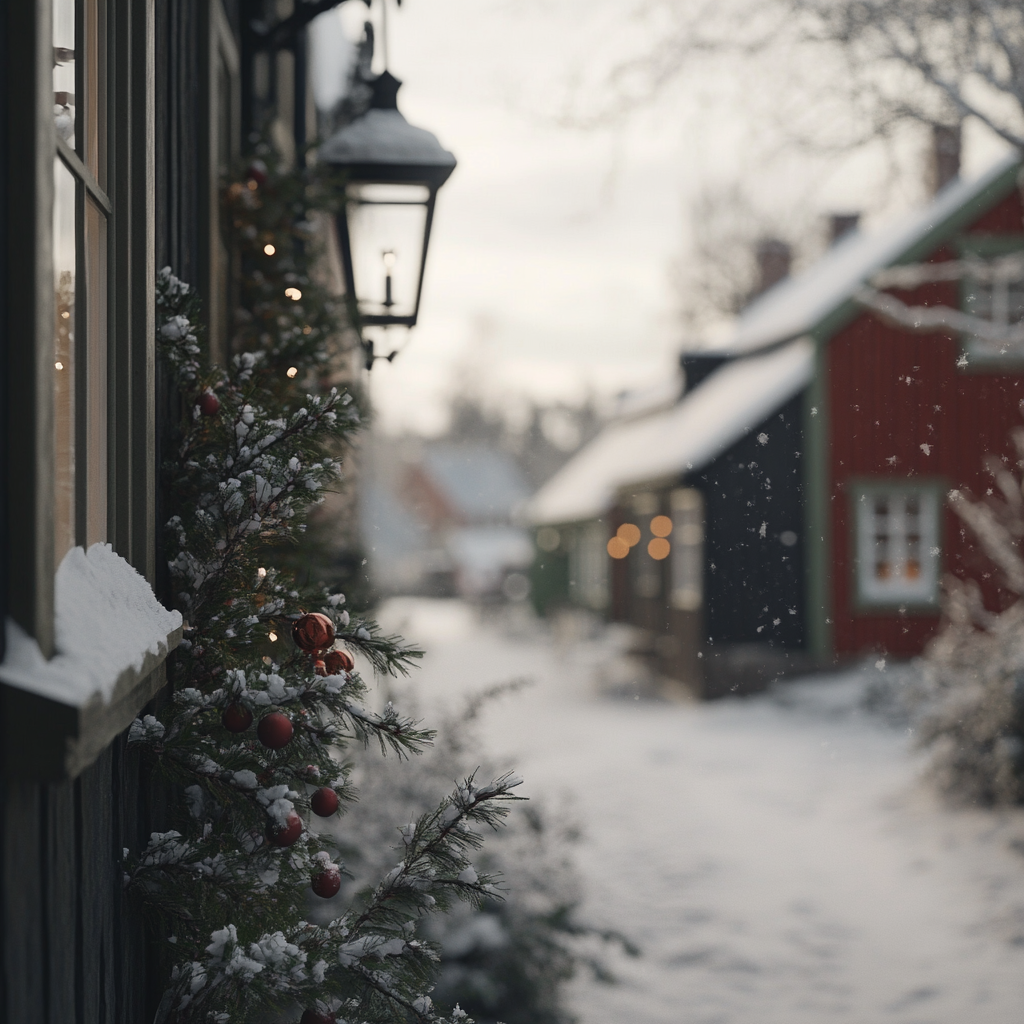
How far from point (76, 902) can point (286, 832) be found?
34 cm

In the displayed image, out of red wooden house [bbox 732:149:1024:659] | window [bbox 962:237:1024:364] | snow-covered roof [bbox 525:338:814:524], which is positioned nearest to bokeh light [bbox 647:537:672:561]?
snow-covered roof [bbox 525:338:814:524]

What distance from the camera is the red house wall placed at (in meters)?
15.2

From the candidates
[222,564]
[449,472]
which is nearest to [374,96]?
[222,564]

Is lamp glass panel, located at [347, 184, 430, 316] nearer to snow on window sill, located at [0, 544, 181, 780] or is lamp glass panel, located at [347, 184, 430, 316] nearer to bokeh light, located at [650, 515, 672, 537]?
snow on window sill, located at [0, 544, 181, 780]

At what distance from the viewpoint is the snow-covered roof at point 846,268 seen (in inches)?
594

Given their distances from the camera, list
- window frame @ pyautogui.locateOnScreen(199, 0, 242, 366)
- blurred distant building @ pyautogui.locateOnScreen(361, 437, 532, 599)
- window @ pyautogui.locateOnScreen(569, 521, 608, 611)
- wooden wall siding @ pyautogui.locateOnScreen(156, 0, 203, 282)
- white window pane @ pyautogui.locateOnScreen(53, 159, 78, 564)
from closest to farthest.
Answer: white window pane @ pyautogui.locateOnScreen(53, 159, 78, 564), wooden wall siding @ pyautogui.locateOnScreen(156, 0, 203, 282), window frame @ pyautogui.locateOnScreen(199, 0, 242, 366), window @ pyautogui.locateOnScreen(569, 521, 608, 611), blurred distant building @ pyautogui.locateOnScreen(361, 437, 532, 599)

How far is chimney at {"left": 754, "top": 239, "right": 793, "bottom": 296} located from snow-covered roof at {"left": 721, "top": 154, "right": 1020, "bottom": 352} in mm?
1652

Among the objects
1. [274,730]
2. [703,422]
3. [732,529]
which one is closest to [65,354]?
[274,730]

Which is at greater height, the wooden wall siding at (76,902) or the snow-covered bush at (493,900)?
the wooden wall siding at (76,902)

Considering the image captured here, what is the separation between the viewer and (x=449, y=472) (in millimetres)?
59125

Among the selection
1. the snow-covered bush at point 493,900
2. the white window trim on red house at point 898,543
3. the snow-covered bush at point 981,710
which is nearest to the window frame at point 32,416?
the snow-covered bush at point 493,900

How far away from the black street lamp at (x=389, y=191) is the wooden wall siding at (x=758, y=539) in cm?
1097

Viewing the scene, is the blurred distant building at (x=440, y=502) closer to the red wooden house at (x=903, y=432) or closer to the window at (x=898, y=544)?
the window at (x=898, y=544)

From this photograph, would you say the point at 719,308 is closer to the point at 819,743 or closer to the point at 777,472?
the point at 777,472
